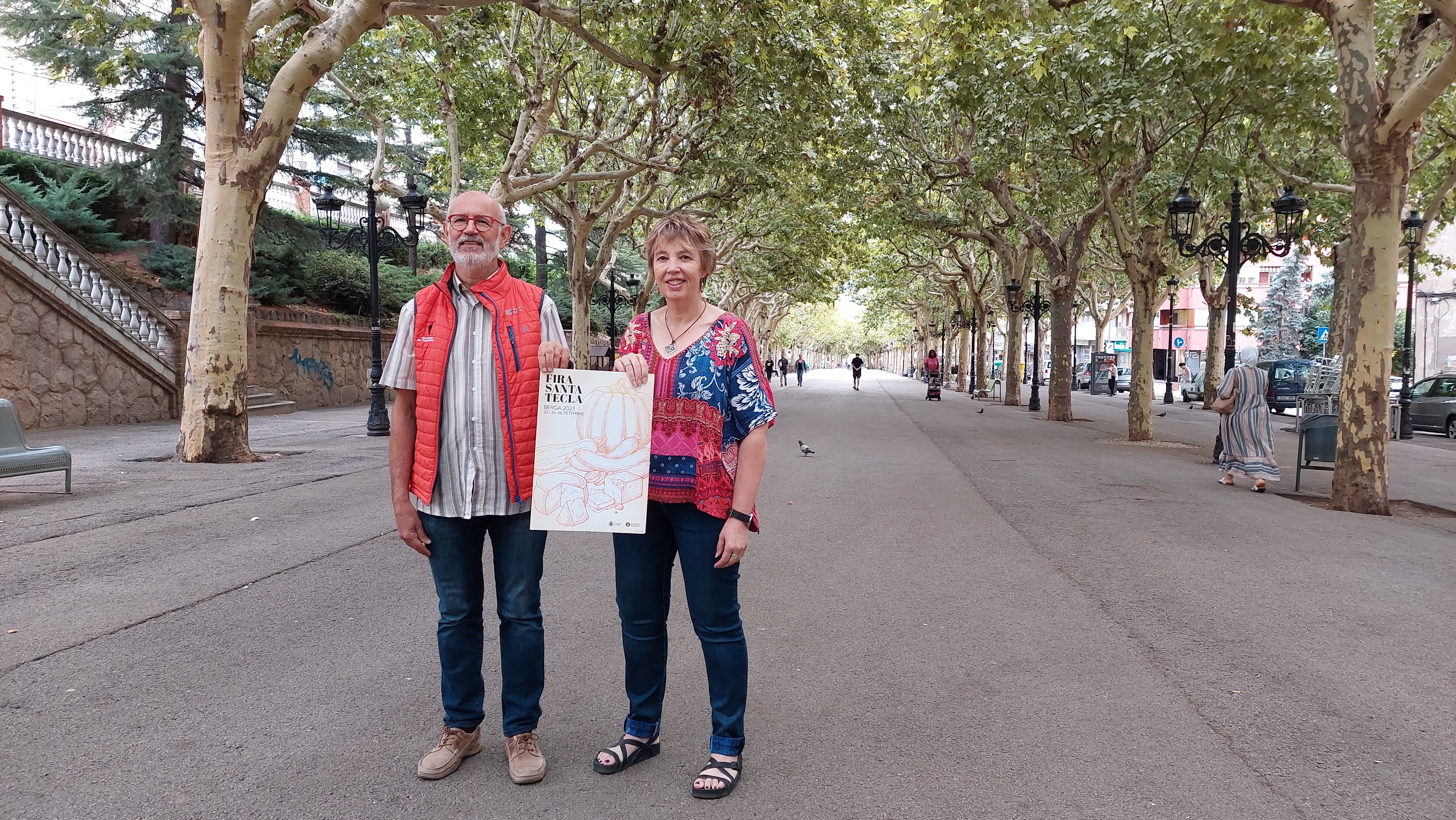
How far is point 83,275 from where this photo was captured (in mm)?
15758

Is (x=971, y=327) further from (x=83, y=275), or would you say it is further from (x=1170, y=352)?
(x=83, y=275)

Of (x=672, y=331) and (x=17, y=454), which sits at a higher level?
(x=672, y=331)

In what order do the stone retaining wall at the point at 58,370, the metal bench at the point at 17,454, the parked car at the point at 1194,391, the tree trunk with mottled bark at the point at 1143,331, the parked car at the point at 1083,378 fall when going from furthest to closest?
the parked car at the point at 1083,378, the parked car at the point at 1194,391, the tree trunk with mottled bark at the point at 1143,331, the stone retaining wall at the point at 58,370, the metal bench at the point at 17,454

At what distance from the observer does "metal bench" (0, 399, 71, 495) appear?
7.62 m

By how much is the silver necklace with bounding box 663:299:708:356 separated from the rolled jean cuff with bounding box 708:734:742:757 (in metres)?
1.28

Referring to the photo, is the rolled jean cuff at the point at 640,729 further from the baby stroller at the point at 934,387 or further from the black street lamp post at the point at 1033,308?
the baby stroller at the point at 934,387

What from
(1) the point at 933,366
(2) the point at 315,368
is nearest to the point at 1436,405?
(1) the point at 933,366

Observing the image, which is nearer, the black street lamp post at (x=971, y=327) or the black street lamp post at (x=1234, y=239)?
the black street lamp post at (x=1234, y=239)

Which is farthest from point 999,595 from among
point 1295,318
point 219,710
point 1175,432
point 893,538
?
point 1295,318

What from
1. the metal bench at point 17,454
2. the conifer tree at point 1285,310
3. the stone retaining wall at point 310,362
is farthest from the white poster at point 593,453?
the conifer tree at point 1285,310

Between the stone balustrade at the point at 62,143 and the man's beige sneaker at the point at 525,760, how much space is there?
2298 cm

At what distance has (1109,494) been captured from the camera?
383 inches

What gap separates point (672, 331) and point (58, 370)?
16508mm

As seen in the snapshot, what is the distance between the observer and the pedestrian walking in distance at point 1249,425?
1016cm
